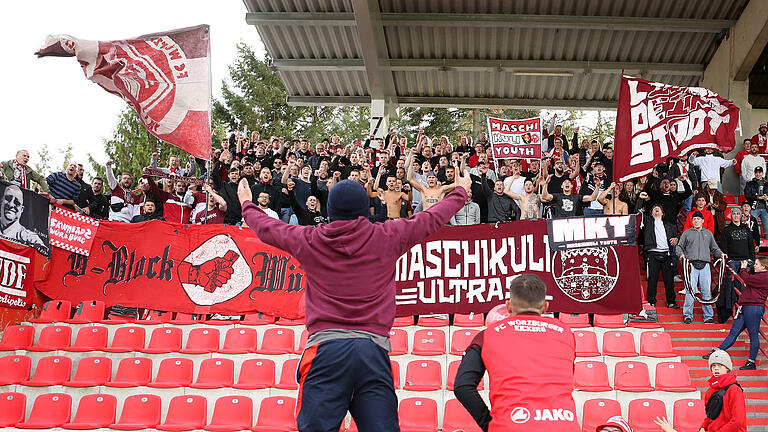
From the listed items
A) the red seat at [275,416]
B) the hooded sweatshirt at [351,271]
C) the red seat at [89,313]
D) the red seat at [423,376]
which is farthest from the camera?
the red seat at [89,313]

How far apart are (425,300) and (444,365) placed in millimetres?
1094

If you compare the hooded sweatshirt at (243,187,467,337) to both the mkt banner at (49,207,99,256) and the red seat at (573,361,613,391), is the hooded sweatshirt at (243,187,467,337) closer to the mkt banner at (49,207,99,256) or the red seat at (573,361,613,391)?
the red seat at (573,361,613,391)

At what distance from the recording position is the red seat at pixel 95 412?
8.57 meters

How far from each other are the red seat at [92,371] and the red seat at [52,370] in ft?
0.41

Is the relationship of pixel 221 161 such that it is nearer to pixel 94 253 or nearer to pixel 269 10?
Result: pixel 94 253

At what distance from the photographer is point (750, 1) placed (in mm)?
18594

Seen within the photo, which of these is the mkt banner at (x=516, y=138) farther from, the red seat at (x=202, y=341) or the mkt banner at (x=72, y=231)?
the mkt banner at (x=72, y=231)

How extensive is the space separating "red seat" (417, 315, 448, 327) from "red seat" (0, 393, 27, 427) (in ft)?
17.0

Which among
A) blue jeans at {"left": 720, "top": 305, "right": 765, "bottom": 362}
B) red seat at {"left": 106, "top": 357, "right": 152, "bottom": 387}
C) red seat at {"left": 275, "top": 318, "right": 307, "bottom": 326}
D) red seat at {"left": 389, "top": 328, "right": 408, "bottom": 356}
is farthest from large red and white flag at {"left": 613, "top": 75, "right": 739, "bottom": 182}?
red seat at {"left": 106, "top": 357, "right": 152, "bottom": 387}

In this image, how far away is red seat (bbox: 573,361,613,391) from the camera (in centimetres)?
897

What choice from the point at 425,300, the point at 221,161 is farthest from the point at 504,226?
the point at 221,161

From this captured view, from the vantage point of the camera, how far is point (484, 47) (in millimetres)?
21688

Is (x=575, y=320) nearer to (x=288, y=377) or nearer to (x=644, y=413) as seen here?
(x=644, y=413)

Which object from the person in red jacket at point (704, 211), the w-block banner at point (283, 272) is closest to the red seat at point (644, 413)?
the w-block banner at point (283, 272)
